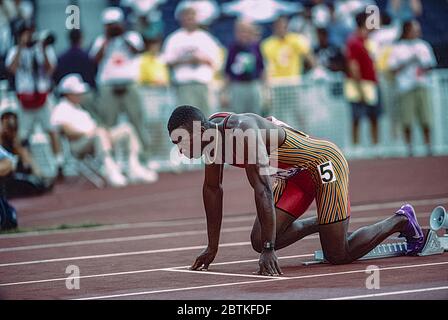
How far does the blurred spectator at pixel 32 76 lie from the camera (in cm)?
2161

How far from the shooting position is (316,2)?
26.1 meters

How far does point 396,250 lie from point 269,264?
1.87m

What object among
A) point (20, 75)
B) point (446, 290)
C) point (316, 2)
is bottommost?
point (446, 290)

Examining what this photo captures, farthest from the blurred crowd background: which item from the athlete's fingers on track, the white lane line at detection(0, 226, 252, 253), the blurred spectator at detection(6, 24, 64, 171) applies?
the athlete's fingers on track

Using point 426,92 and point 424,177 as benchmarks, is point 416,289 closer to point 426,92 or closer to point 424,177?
point 424,177

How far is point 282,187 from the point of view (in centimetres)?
1114

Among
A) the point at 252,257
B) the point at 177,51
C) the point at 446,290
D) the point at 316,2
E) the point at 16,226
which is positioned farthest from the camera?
the point at 316,2

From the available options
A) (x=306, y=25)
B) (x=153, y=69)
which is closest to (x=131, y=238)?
(x=153, y=69)

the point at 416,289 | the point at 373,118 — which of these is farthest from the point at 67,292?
the point at 373,118

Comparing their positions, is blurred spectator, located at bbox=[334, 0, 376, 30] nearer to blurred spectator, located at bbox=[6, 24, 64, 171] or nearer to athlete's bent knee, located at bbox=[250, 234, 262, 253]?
blurred spectator, located at bbox=[6, 24, 64, 171]

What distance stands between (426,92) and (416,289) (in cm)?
1538

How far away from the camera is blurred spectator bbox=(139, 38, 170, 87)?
23.6 metres

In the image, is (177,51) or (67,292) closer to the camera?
(67,292)

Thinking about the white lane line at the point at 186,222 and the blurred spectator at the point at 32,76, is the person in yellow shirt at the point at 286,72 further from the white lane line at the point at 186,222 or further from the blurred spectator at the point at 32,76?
the white lane line at the point at 186,222
